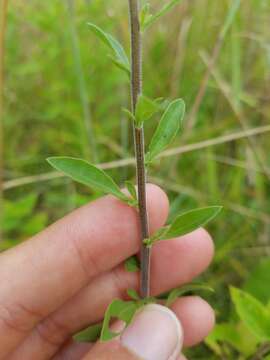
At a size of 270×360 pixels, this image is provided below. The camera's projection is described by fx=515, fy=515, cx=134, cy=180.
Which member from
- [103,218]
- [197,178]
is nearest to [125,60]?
[103,218]

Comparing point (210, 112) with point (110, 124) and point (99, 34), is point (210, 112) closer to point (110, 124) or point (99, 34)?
point (110, 124)

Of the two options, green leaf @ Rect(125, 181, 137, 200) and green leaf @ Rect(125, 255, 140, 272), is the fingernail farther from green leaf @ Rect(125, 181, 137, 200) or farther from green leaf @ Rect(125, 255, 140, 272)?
green leaf @ Rect(125, 181, 137, 200)

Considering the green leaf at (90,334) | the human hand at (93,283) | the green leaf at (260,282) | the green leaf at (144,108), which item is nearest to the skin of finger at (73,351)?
the human hand at (93,283)

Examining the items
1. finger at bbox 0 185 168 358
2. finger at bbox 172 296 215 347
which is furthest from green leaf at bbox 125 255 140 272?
finger at bbox 172 296 215 347

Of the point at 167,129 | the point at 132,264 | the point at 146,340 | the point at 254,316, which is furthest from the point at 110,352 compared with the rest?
the point at 167,129

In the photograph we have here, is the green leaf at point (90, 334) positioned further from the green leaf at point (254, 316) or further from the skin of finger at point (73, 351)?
the green leaf at point (254, 316)

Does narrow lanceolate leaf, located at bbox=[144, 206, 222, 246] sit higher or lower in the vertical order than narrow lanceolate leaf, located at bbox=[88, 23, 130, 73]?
lower

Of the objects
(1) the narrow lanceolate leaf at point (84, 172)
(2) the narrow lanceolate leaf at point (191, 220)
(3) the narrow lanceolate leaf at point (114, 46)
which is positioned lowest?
(2) the narrow lanceolate leaf at point (191, 220)
